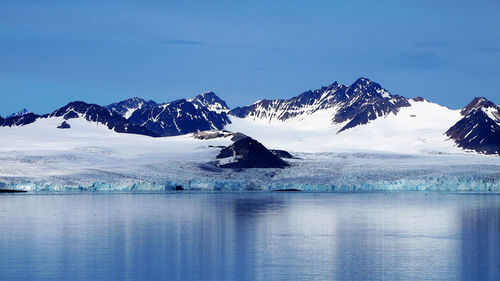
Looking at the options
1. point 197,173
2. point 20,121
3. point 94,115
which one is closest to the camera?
point 197,173

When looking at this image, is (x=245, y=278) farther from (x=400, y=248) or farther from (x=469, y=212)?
(x=469, y=212)

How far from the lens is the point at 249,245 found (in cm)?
2564

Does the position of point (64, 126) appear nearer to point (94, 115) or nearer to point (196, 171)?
point (94, 115)

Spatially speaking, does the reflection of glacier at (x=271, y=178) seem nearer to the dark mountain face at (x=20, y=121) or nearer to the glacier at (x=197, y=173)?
the glacier at (x=197, y=173)

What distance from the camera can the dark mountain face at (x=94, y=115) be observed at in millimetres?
163000

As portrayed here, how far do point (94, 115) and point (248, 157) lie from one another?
77.7 meters

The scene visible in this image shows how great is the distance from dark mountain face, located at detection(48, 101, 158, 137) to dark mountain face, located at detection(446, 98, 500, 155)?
250ft

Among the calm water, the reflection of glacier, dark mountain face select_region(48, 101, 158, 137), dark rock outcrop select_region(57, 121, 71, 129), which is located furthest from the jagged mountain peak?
the calm water

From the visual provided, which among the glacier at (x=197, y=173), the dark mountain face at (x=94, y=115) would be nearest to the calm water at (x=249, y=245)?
the glacier at (x=197, y=173)

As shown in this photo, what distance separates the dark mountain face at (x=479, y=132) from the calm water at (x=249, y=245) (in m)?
132

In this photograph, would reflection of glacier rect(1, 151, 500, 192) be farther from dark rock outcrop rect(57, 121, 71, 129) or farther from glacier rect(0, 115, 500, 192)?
dark rock outcrop rect(57, 121, 71, 129)

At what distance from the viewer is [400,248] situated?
81.6 feet

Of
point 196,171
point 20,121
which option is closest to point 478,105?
point 20,121

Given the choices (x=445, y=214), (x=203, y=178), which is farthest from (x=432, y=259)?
(x=203, y=178)
